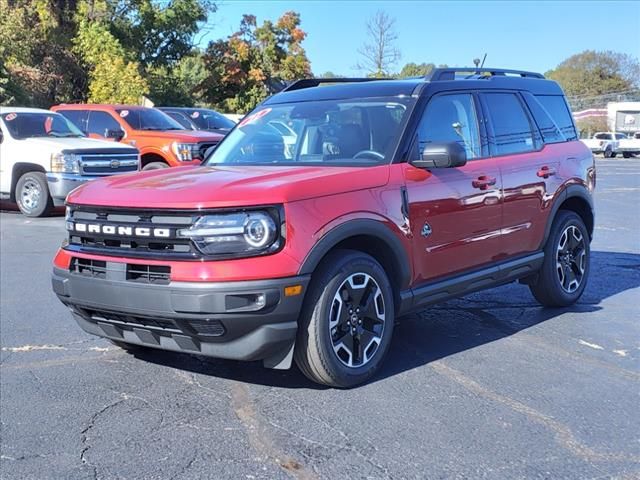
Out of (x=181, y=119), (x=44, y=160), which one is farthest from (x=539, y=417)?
(x=181, y=119)

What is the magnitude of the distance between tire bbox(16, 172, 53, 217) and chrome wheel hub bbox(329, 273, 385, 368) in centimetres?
933

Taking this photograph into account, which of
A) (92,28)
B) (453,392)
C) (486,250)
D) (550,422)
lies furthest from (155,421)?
(92,28)

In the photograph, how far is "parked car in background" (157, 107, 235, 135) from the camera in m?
17.5

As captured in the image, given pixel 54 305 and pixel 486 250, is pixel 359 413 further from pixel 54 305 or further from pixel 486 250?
pixel 54 305

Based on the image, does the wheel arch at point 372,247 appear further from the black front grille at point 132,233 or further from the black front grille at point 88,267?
the black front grille at point 88,267

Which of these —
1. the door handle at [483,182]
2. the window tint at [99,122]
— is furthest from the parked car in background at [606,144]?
the door handle at [483,182]

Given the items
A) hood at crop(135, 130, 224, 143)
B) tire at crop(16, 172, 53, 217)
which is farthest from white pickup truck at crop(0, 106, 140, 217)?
hood at crop(135, 130, 224, 143)

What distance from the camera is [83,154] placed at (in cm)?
1204

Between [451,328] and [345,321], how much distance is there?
1.77m

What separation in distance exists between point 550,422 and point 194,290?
2098 mm

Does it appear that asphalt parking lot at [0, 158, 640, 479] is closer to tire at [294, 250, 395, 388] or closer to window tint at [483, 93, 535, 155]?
tire at [294, 250, 395, 388]

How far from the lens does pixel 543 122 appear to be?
6297 millimetres

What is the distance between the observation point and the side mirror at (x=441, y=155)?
4.66 m

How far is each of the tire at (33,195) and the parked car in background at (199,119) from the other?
17.3 feet
